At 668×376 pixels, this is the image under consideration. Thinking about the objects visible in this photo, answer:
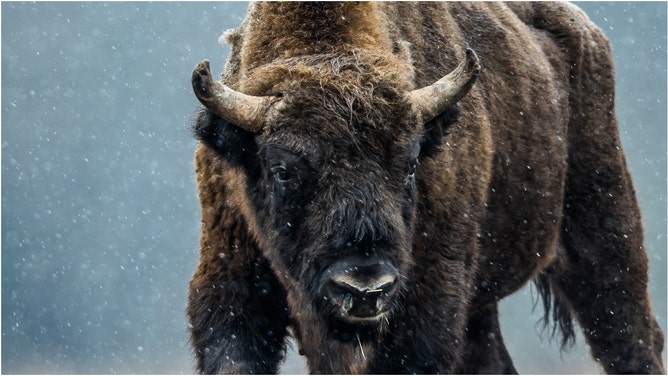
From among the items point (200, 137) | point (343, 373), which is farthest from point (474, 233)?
point (200, 137)

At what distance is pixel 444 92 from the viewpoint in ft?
18.7

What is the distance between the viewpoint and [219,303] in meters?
5.89

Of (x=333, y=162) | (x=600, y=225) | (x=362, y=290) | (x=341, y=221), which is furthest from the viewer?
(x=600, y=225)

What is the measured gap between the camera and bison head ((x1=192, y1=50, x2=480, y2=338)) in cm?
523

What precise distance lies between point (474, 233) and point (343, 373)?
38.8 inches

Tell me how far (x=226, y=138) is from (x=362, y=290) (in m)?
1.07

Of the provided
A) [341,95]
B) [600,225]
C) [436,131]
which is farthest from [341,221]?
[600,225]

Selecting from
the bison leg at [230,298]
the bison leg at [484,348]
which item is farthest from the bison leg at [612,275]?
the bison leg at [230,298]

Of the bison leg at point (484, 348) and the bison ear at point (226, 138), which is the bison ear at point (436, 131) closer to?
the bison ear at point (226, 138)

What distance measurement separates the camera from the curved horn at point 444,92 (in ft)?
18.5

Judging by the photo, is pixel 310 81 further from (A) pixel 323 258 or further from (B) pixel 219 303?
(B) pixel 219 303

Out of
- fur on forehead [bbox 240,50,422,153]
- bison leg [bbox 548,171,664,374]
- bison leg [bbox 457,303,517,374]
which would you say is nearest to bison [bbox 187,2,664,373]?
fur on forehead [bbox 240,50,422,153]

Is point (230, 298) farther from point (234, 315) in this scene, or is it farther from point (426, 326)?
point (426, 326)

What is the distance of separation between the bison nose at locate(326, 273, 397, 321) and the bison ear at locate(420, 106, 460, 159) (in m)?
0.89
